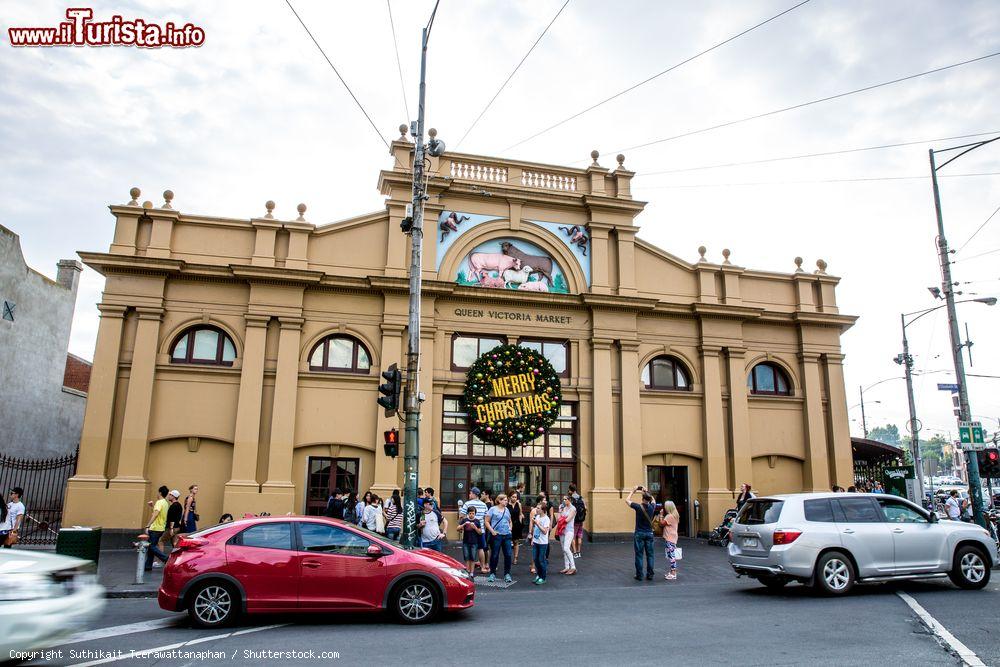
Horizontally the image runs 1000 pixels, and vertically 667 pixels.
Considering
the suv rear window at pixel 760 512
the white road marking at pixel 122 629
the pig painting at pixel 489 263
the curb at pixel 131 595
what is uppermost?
the pig painting at pixel 489 263

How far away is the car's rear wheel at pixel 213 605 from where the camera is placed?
8625 mm

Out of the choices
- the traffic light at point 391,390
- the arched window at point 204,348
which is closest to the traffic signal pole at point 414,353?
the traffic light at point 391,390

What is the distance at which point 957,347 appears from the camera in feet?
55.7

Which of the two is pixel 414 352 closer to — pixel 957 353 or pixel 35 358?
pixel 957 353

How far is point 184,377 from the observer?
19766mm

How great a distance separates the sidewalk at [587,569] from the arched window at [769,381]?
22.3 ft

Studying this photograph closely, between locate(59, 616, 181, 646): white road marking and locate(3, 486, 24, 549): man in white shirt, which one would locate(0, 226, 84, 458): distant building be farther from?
locate(59, 616, 181, 646): white road marking

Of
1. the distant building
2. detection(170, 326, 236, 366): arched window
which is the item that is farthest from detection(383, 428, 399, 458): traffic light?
the distant building

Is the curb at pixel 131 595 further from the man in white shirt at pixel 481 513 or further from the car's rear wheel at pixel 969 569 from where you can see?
the car's rear wheel at pixel 969 569

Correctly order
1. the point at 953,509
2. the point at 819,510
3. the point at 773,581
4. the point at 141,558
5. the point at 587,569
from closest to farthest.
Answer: the point at 819,510 < the point at 773,581 < the point at 141,558 < the point at 587,569 < the point at 953,509

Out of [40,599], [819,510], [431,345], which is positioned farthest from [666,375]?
[40,599]

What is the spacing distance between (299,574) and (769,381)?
66.2 ft

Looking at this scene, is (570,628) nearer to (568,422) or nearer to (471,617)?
(471,617)

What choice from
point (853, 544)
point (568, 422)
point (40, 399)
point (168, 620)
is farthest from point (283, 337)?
point (853, 544)
